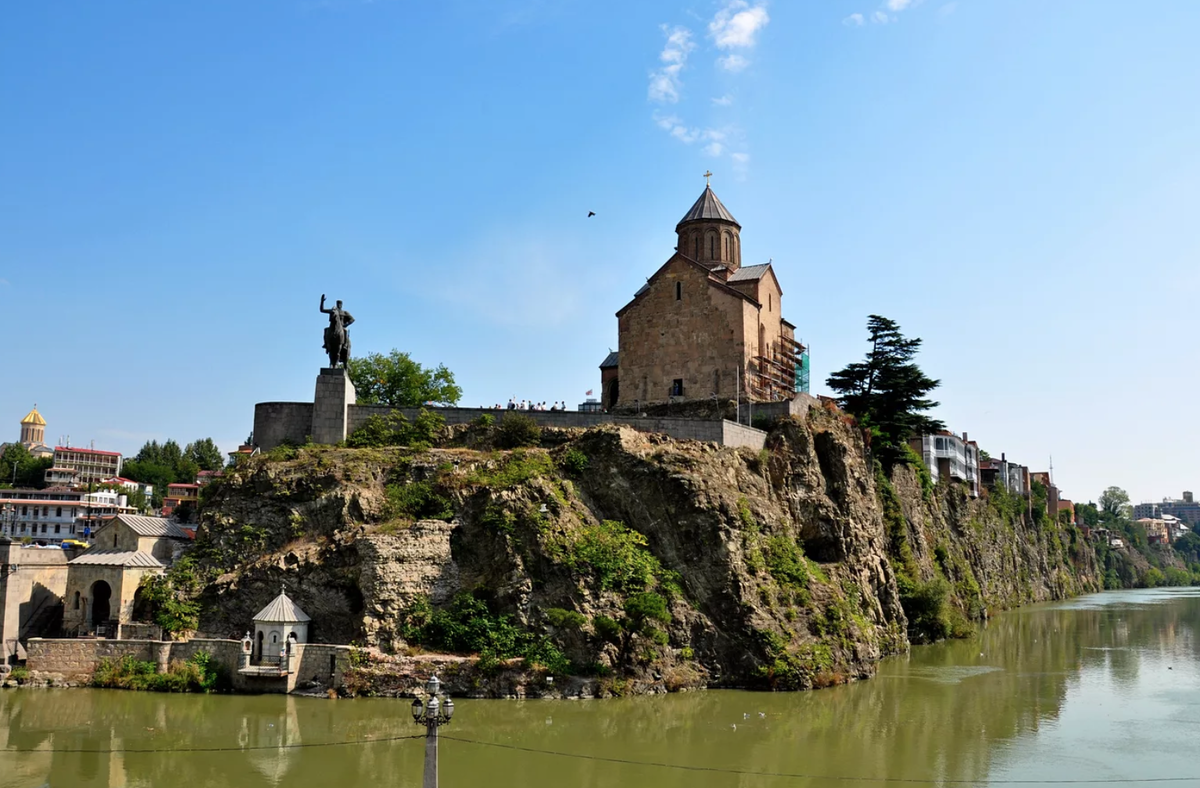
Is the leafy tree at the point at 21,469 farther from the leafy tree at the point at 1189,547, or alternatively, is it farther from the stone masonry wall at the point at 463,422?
the leafy tree at the point at 1189,547

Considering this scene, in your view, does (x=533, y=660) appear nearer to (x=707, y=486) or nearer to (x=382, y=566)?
(x=382, y=566)

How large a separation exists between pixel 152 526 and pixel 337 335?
8.05 meters

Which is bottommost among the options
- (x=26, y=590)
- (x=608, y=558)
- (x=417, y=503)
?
(x=26, y=590)

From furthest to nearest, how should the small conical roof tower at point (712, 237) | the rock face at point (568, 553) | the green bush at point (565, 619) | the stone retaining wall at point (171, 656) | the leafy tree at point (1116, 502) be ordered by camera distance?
the leafy tree at point (1116, 502)
the small conical roof tower at point (712, 237)
the rock face at point (568, 553)
the green bush at point (565, 619)
the stone retaining wall at point (171, 656)

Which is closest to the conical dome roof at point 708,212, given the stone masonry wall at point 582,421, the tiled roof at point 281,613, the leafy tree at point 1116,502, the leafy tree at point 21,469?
the stone masonry wall at point 582,421

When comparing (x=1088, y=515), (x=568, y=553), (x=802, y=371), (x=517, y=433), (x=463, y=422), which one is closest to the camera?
(x=568, y=553)

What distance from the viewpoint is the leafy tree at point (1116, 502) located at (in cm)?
12275

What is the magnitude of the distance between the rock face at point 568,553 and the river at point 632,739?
65.4 inches

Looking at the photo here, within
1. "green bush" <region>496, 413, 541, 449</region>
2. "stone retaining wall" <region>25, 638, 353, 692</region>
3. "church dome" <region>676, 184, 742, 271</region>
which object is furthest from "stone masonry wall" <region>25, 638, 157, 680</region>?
"church dome" <region>676, 184, 742, 271</region>

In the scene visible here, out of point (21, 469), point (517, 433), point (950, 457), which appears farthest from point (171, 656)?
point (21, 469)

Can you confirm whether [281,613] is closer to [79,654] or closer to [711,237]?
[79,654]

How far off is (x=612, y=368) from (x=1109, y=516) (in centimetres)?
8969

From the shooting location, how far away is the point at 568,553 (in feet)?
85.9

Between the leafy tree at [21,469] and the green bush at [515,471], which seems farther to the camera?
the leafy tree at [21,469]
